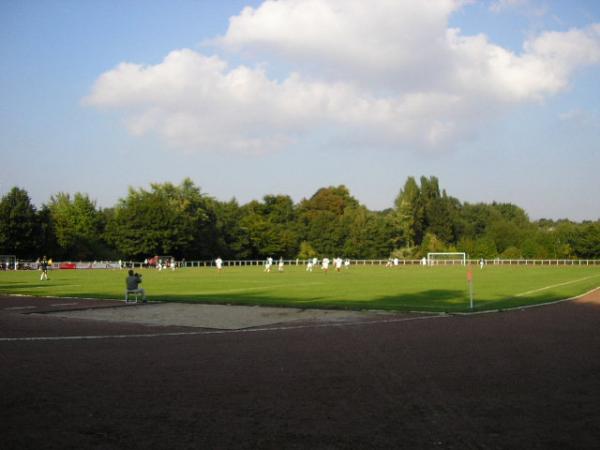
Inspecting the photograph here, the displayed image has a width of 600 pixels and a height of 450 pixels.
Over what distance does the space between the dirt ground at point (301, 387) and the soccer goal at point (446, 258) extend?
82.4 meters

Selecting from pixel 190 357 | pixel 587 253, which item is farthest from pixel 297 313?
pixel 587 253

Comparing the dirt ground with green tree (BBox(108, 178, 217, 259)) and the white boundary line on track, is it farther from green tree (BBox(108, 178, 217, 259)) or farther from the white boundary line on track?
green tree (BBox(108, 178, 217, 259))

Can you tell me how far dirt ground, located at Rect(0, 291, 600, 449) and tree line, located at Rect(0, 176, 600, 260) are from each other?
253ft

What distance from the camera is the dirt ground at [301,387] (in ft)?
21.5

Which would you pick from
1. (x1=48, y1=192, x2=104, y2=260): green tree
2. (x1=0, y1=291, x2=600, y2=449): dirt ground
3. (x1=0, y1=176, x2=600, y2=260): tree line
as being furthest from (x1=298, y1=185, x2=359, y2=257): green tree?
(x1=0, y1=291, x2=600, y2=449): dirt ground

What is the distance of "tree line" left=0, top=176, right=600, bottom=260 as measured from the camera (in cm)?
8775

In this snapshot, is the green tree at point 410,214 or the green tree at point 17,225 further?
the green tree at point 410,214

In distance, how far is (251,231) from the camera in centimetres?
11062

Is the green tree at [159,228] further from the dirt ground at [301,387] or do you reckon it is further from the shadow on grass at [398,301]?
the dirt ground at [301,387]

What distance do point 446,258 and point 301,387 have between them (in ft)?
322

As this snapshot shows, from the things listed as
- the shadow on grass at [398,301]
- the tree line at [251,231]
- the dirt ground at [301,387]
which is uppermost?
the tree line at [251,231]

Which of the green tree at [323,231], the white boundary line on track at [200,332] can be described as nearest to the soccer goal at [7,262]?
the green tree at [323,231]

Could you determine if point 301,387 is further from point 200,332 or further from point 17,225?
Answer: point 17,225

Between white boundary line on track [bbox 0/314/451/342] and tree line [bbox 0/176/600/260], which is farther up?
tree line [bbox 0/176/600/260]
